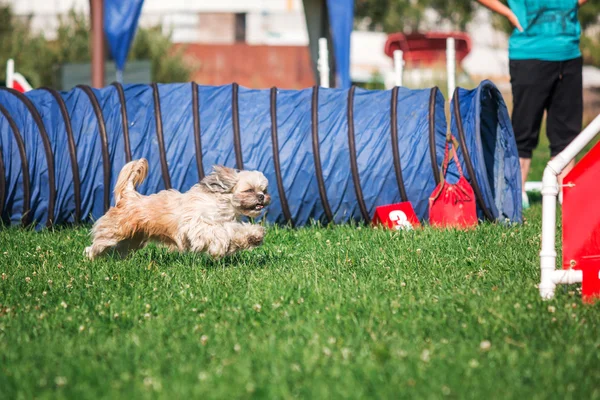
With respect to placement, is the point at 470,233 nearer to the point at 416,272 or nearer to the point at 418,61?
the point at 416,272

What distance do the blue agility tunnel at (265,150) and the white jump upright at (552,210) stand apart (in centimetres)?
Result: 299

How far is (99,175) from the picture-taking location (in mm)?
7805

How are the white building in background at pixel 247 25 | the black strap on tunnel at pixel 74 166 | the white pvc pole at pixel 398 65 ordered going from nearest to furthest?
the black strap on tunnel at pixel 74 166
the white pvc pole at pixel 398 65
the white building in background at pixel 247 25

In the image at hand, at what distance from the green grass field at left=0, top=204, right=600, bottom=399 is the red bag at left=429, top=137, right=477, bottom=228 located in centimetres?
89

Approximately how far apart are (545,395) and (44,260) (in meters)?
3.93

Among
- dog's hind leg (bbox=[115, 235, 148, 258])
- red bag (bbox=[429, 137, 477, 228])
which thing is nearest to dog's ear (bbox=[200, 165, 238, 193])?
dog's hind leg (bbox=[115, 235, 148, 258])

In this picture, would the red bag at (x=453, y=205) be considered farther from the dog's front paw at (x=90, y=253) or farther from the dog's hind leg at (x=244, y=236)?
the dog's front paw at (x=90, y=253)

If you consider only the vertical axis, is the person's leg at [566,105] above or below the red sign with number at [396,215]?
above

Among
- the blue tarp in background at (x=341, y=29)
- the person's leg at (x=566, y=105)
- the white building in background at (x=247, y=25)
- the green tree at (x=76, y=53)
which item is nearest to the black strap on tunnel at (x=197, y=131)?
the person's leg at (x=566, y=105)

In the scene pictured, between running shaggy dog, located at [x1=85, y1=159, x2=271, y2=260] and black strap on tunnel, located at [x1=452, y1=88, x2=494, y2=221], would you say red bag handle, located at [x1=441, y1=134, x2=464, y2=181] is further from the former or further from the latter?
running shaggy dog, located at [x1=85, y1=159, x2=271, y2=260]

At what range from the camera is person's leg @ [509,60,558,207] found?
→ 826cm

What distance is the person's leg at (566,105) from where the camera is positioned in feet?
27.3

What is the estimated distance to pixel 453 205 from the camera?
7328 mm

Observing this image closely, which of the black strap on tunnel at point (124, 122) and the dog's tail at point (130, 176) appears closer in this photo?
the dog's tail at point (130, 176)
